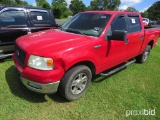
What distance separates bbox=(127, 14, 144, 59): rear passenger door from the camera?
15.9 feet

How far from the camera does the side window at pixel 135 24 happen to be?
499 cm

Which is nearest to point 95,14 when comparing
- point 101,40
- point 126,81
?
point 101,40

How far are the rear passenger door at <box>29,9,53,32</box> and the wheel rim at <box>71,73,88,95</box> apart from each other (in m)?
2.76

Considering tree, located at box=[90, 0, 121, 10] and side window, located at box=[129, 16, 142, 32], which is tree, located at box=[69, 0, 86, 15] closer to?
tree, located at box=[90, 0, 121, 10]

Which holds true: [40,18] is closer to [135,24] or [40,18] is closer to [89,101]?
[135,24]

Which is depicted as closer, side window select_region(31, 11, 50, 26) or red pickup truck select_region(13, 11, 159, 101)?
red pickup truck select_region(13, 11, 159, 101)

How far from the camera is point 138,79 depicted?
4984 millimetres

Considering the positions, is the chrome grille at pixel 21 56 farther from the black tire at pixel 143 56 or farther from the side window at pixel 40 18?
the black tire at pixel 143 56

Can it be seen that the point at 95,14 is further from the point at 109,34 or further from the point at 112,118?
the point at 112,118

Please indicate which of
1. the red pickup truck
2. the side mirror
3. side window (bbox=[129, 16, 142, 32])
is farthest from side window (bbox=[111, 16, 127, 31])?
the side mirror

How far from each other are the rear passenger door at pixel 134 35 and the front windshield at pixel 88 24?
96 cm

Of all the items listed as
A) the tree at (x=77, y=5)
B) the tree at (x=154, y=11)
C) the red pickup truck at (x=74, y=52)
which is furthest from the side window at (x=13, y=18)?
the tree at (x=77, y=5)

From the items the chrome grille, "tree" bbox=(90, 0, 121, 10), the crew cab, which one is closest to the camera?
the chrome grille

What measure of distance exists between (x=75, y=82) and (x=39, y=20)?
3.19 metres
